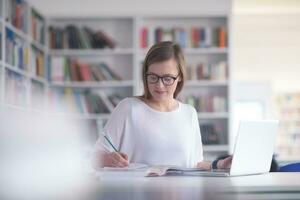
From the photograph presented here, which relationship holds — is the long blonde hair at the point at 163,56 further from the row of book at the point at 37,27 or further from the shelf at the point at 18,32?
the row of book at the point at 37,27

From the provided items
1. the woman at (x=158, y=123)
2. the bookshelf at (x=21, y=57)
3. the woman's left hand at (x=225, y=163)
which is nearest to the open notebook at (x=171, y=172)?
the woman's left hand at (x=225, y=163)

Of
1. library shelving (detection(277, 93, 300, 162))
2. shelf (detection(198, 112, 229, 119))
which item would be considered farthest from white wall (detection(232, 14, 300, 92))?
shelf (detection(198, 112, 229, 119))

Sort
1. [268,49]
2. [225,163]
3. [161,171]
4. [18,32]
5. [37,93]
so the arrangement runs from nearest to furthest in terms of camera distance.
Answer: [161,171], [225,163], [18,32], [37,93], [268,49]

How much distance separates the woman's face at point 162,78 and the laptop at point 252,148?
0.47m

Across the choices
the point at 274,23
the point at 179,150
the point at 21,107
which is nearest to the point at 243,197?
the point at 179,150

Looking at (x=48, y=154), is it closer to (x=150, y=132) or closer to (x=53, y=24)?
(x=150, y=132)

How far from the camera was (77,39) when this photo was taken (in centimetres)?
603

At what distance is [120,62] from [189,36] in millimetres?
815

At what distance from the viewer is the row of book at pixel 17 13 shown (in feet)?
15.9

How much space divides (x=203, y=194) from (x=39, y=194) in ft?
1.08

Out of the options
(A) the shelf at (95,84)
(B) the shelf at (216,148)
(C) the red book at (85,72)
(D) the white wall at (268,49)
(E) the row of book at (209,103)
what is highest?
(D) the white wall at (268,49)

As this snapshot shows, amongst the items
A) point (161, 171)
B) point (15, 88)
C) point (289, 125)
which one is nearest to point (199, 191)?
point (161, 171)

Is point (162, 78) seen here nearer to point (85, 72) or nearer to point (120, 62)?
point (85, 72)

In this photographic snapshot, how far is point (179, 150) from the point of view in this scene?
6.93 feet
